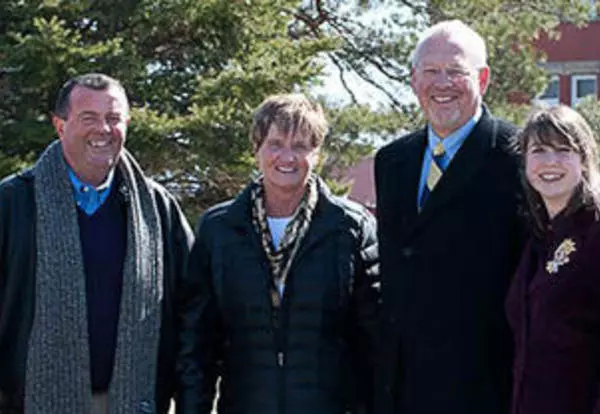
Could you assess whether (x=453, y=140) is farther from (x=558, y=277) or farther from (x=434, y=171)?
(x=558, y=277)

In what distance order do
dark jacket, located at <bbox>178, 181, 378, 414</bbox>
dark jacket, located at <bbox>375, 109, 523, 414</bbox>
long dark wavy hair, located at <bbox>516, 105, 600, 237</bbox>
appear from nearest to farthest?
1. long dark wavy hair, located at <bbox>516, 105, 600, 237</bbox>
2. dark jacket, located at <bbox>375, 109, 523, 414</bbox>
3. dark jacket, located at <bbox>178, 181, 378, 414</bbox>

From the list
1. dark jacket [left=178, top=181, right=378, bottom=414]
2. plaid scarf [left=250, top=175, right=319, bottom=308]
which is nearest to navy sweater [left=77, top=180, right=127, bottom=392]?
dark jacket [left=178, top=181, right=378, bottom=414]

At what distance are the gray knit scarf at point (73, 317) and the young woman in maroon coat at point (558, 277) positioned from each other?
5.03 ft

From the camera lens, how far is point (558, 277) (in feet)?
12.5

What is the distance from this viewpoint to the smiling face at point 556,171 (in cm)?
385

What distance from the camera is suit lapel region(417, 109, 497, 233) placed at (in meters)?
4.31

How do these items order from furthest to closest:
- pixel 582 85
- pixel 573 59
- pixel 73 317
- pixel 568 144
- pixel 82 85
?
pixel 582 85
pixel 573 59
pixel 82 85
pixel 73 317
pixel 568 144

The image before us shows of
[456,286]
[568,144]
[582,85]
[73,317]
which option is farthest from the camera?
[582,85]

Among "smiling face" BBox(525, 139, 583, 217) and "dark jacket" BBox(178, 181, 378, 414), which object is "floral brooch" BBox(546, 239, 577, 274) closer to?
"smiling face" BBox(525, 139, 583, 217)

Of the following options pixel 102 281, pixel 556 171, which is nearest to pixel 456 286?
pixel 556 171

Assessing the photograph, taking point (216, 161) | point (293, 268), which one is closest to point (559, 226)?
point (293, 268)

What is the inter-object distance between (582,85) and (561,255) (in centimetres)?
3035

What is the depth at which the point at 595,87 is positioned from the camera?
108ft

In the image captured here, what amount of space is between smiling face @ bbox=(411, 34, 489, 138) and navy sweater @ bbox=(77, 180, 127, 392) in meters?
1.39
